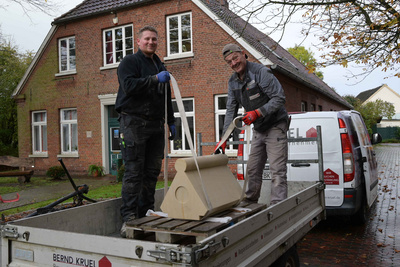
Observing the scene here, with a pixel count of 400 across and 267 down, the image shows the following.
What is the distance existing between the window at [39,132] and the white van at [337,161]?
49.8 ft

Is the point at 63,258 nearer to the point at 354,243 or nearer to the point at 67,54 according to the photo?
the point at 354,243

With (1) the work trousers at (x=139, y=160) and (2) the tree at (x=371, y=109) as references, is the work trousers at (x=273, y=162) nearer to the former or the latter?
(1) the work trousers at (x=139, y=160)

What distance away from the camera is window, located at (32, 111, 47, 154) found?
63.0 ft

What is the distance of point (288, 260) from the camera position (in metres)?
3.50

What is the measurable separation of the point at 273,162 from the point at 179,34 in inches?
459

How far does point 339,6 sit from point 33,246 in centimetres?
873

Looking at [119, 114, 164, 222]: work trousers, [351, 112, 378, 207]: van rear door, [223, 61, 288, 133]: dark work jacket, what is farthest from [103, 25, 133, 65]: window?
[119, 114, 164, 222]: work trousers

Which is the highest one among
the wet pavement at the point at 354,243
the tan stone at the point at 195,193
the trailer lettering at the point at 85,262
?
the tan stone at the point at 195,193

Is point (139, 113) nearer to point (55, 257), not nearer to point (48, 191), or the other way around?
point (55, 257)

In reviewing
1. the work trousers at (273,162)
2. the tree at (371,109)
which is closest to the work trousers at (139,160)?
the work trousers at (273,162)

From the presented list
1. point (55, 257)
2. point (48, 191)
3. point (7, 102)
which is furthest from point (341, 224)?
point (7, 102)

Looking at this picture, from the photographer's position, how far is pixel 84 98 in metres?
17.5

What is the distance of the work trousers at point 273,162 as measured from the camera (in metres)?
4.29

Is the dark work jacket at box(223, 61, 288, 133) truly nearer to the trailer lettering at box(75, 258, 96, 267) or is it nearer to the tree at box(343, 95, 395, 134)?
the trailer lettering at box(75, 258, 96, 267)
